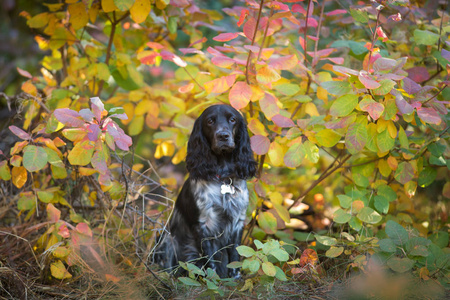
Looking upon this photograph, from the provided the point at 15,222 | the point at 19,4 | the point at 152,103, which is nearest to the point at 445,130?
the point at 152,103

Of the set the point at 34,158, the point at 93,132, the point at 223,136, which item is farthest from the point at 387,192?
the point at 34,158

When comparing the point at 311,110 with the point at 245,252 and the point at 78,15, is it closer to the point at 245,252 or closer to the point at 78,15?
the point at 245,252

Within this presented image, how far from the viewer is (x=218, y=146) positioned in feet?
8.95

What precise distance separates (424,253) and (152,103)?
2.12 m

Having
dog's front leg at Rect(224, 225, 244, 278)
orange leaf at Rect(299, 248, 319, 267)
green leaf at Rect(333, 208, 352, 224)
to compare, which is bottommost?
dog's front leg at Rect(224, 225, 244, 278)

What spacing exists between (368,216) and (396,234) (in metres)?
0.21

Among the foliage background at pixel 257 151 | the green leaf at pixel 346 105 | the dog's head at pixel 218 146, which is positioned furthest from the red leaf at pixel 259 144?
the green leaf at pixel 346 105

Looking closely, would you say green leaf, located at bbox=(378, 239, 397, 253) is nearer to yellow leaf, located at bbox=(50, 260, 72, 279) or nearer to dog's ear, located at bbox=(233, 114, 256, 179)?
dog's ear, located at bbox=(233, 114, 256, 179)

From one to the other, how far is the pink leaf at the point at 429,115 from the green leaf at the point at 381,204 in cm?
74

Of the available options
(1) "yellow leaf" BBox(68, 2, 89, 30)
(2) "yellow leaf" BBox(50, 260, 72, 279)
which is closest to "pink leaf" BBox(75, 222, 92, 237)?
(2) "yellow leaf" BBox(50, 260, 72, 279)

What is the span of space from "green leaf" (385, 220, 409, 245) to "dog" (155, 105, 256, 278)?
920 mm

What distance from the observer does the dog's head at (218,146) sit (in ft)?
9.14

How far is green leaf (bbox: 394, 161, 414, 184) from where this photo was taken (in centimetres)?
276

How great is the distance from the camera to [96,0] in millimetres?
3182
